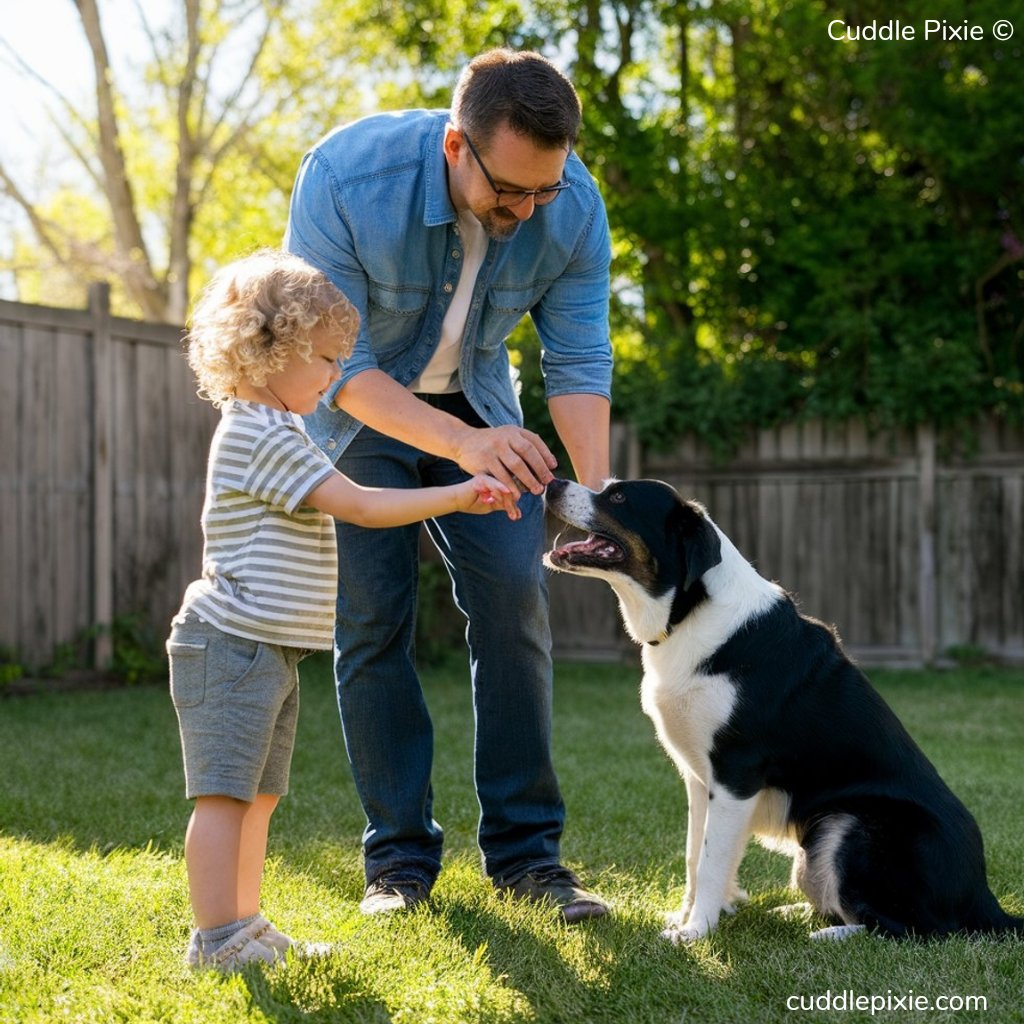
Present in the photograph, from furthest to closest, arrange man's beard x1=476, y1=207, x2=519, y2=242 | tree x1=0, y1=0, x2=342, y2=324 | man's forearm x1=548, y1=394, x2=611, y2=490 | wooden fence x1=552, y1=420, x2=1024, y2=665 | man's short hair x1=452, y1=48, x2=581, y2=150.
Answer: tree x1=0, y1=0, x2=342, y2=324 → wooden fence x1=552, y1=420, x2=1024, y2=665 → man's forearm x1=548, y1=394, x2=611, y2=490 → man's beard x1=476, y1=207, x2=519, y2=242 → man's short hair x1=452, y1=48, x2=581, y2=150

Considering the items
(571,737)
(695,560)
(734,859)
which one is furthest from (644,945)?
(571,737)

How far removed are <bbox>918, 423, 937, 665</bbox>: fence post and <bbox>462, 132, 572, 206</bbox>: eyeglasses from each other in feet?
24.2

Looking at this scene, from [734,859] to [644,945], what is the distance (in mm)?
361

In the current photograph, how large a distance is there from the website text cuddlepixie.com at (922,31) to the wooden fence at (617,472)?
3386 millimetres

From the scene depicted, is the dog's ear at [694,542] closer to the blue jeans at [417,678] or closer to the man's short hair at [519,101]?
the blue jeans at [417,678]

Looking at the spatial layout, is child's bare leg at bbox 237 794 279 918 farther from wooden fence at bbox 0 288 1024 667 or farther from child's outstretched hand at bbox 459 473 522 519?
wooden fence at bbox 0 288 1024 667

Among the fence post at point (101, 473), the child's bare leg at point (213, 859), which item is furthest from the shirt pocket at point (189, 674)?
the fence post at point (101, 473)

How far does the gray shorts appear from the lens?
8.98 feet

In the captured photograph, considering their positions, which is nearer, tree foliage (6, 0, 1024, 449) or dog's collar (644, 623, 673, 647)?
dog's collar (644, 623, 673, 647)

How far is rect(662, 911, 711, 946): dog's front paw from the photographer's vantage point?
3102mm

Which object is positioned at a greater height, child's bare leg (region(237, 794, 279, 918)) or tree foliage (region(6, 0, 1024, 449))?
tree foliage (region(6, 0, 1024, 449))

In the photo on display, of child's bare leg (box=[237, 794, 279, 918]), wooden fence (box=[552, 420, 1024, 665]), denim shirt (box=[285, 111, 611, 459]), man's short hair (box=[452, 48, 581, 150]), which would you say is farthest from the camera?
wooden fence (box=[552, 420, 1024, 665])

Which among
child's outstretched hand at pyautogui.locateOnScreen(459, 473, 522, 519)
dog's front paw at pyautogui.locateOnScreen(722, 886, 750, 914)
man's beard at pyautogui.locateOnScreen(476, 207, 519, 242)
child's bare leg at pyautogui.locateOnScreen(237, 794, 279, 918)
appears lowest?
dog's front paw at pyautogui.locateOnScreen(722, 886, 750, 914)

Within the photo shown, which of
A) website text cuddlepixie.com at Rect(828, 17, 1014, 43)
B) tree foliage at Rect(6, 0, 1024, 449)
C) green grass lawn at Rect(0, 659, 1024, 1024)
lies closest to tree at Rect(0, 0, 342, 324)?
tree foliage at Rect(6, 0, 1024, 449)
